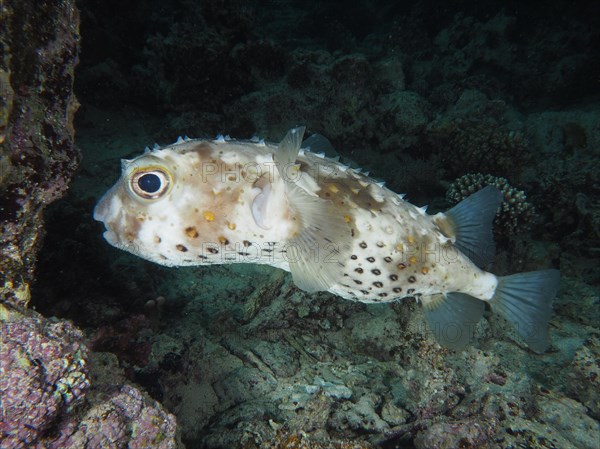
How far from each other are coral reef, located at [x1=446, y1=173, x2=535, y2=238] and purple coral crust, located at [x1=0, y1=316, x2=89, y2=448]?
18.7ft

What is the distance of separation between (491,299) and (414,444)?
152 centimetres

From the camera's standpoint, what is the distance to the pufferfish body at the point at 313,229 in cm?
236

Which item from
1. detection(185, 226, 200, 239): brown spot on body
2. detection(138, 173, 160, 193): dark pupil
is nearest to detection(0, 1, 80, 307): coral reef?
detection(138, 173, 160, 193): dark pupil

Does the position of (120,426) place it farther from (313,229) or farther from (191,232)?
(313,229)

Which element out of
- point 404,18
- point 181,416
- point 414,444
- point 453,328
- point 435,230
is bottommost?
point 181,416

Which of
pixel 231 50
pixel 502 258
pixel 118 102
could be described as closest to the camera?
pixel 502 258

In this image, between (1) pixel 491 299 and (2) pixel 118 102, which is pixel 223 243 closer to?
(1) pixel 491 299

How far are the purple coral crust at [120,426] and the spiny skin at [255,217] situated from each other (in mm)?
942

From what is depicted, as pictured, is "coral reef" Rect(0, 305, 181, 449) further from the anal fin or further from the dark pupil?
the anal fin

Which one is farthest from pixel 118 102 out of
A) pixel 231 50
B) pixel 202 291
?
pixel 202 291

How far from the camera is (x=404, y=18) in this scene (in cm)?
1733

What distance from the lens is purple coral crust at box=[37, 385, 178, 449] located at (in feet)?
6.40

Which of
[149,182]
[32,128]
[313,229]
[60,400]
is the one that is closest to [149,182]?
[149,182]

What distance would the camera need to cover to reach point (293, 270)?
2.61m
